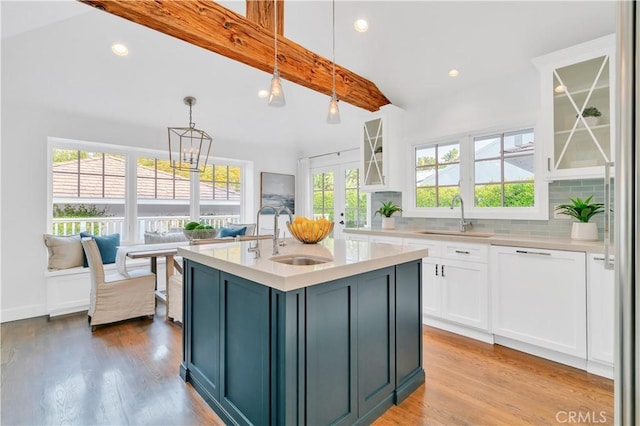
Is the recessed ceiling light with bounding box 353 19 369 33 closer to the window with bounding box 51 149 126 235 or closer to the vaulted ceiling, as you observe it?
the vaulted ceiling

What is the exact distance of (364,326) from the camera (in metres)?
1.74

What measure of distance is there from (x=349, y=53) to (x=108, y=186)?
3.57 meters

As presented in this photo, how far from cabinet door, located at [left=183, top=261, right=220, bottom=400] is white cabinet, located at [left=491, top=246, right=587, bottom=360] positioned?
236cm

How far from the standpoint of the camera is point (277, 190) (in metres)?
5.75

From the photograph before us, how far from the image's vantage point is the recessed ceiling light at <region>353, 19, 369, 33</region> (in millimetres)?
2926

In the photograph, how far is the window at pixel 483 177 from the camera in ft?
9.98

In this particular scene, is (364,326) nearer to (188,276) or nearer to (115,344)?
(188,276)

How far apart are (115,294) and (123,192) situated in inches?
65.7

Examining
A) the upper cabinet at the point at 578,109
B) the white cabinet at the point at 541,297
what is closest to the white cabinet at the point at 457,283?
the white cabinet at the point at 541,297

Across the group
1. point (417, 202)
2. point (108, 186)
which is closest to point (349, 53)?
point (417, 202)

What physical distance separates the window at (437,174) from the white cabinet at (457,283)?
0.78 meters

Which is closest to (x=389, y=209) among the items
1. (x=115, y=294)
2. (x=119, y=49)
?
(x=115, y=294)

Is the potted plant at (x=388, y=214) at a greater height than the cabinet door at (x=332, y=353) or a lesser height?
greater

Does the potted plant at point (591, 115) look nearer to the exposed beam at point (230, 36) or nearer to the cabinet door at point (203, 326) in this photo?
the exposed beam at point (230, 36)
